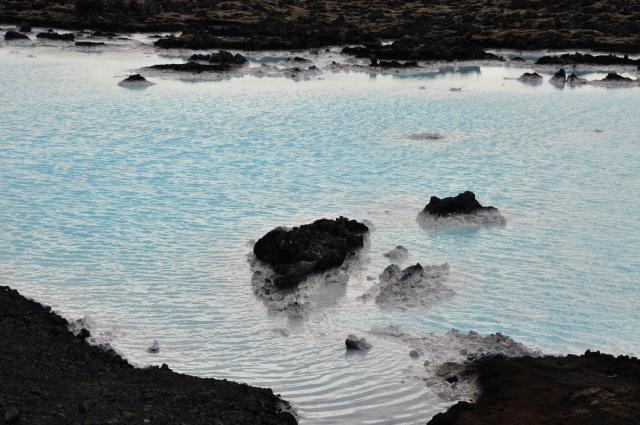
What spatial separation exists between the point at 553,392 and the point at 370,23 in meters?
60.5

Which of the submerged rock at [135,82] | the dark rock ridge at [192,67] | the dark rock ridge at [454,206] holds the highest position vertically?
the dark rock ridge at [192,67]

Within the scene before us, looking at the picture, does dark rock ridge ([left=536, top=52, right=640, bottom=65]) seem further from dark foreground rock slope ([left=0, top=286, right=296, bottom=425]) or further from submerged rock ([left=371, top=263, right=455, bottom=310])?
dark foreground rock slope ([left=0, top=286, right=296, bottom=425])

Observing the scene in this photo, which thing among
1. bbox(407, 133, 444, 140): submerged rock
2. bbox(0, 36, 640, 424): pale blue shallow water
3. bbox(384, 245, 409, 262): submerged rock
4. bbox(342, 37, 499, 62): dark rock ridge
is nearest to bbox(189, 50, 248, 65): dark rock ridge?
bbox(0, 36, 640, 424): pale blue shallow water

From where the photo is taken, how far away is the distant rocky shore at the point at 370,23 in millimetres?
55688

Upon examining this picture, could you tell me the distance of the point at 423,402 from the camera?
12.3m

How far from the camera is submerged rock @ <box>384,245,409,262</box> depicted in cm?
1836

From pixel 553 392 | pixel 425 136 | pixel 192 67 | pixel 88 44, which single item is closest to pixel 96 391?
pixel 553 392

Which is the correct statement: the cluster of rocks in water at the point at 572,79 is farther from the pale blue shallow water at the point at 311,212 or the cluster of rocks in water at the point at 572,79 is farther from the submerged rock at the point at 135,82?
the submerged rock at the point at 135,82

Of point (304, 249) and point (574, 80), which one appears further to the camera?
point (574, 80)

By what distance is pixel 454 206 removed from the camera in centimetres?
2109

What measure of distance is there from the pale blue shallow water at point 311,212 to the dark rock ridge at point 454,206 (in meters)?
0.68

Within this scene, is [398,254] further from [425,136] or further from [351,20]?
[351,20]

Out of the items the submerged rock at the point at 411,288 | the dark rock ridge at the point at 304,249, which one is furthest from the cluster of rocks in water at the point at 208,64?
the submerged rock at the point at 411,288

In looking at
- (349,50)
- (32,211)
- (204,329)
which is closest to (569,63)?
(349,50)
